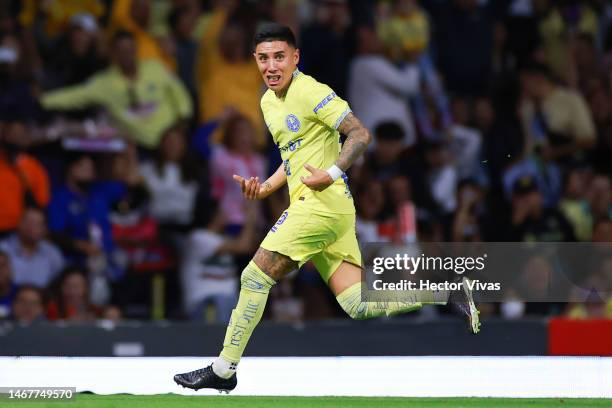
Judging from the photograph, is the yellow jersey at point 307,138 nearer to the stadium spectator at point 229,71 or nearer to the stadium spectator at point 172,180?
the stadium spectator at point 172,180

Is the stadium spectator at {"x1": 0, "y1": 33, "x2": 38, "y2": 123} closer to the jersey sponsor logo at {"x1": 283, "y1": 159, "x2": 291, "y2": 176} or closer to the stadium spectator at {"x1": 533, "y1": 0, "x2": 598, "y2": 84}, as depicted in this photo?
the jersey sponsor logo at {"x1": 283, "y1": 159, "x2": 291, "y2": 176}

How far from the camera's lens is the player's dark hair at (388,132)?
13328mm

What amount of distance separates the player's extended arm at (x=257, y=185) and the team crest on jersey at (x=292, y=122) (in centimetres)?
36

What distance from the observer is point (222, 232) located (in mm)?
12555

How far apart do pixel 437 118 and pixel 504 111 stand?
2.39ft

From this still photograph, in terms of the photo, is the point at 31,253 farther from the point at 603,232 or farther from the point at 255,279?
the point at 603,232

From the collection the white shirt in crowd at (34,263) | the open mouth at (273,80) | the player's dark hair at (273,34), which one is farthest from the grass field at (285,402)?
the white shirt in crowd at (34,263)

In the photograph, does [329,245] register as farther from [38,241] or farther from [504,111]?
[504,111]

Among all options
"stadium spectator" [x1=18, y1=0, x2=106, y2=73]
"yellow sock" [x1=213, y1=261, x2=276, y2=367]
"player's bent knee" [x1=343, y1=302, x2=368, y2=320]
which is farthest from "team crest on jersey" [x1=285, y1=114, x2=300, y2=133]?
"stadium spectator" [x1=18, y1=0, x2=106, y2=73]

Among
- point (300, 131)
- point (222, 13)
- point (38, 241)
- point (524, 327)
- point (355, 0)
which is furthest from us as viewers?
point (355, 0)

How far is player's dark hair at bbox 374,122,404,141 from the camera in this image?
13.3 meters

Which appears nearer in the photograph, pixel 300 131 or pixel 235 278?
pixel 300 131

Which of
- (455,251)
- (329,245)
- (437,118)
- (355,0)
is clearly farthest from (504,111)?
(329,245)

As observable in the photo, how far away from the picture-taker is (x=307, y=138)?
26.3ft
